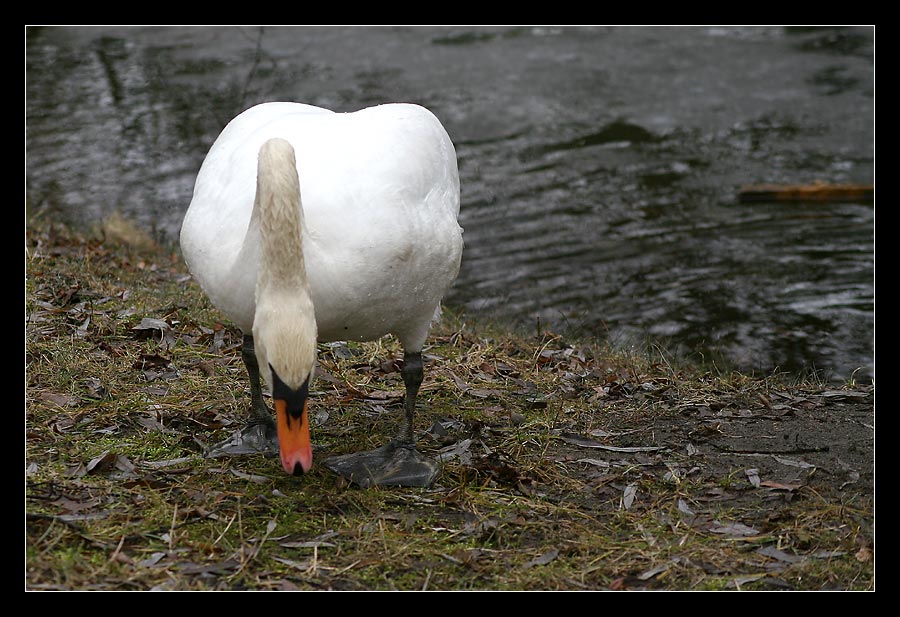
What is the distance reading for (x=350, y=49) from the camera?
17.8m

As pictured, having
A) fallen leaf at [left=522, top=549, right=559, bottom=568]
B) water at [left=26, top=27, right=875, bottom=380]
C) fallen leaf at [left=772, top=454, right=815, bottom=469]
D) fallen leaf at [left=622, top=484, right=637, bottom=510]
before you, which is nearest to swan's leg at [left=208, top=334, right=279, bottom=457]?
fallen leaf at [left=522, top=549, right=559, bottom=568]

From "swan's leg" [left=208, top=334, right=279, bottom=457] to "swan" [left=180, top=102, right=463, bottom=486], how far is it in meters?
0.01

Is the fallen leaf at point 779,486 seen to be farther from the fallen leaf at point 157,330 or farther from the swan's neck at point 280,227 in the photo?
the fallen leaf at point 157,330

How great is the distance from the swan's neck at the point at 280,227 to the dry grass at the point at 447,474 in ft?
3.74

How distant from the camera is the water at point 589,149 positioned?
9664 millimetres

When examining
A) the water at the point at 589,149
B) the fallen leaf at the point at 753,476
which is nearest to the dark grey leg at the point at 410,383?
the fallen leaf at the point at 753,476

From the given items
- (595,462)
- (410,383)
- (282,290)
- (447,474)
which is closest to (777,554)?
(595,462)

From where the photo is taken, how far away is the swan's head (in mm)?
4234

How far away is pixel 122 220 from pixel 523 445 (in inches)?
260

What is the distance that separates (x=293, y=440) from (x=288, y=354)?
0.39 metres

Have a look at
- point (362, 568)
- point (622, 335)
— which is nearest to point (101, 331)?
point (362, 568)

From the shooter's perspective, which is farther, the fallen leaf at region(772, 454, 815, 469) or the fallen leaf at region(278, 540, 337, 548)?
the fallen leaf at region(772, 454, 815, 469)

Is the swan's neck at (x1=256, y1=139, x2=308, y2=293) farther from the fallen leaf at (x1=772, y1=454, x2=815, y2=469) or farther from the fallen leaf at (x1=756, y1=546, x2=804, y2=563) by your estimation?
the fallen leaf at (x1=772, y1=454, x2=815, y2=469)

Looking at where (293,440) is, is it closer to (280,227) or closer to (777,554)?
(280,227)
